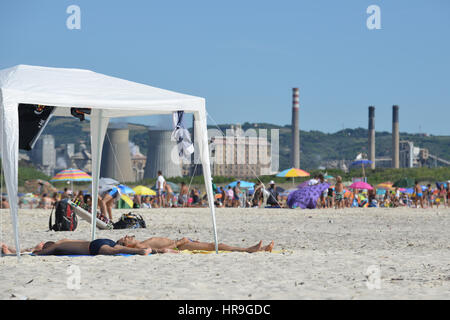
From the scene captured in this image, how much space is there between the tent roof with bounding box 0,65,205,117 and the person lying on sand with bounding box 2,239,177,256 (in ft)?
4.74

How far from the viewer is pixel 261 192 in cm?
2147

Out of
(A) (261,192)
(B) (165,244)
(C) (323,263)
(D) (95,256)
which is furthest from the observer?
(A) (261,192)

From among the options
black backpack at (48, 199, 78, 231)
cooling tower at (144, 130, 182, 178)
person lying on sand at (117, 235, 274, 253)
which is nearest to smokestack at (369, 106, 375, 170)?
cooling tower at (144, 130, 182, 178)

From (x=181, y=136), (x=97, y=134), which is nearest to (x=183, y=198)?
(x=97, y=134)

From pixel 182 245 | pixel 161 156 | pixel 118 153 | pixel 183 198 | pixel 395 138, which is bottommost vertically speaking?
pixel 161 156

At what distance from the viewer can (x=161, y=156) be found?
90625mm

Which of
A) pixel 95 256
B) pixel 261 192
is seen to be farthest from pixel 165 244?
pixel 261 192

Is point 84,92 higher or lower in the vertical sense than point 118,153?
higher

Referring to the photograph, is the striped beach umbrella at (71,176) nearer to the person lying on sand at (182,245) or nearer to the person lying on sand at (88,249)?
the person lying on sand at (88,249)

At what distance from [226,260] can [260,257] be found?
1.33 feet

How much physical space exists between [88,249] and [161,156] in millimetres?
84316

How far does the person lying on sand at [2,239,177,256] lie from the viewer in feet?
21.5
